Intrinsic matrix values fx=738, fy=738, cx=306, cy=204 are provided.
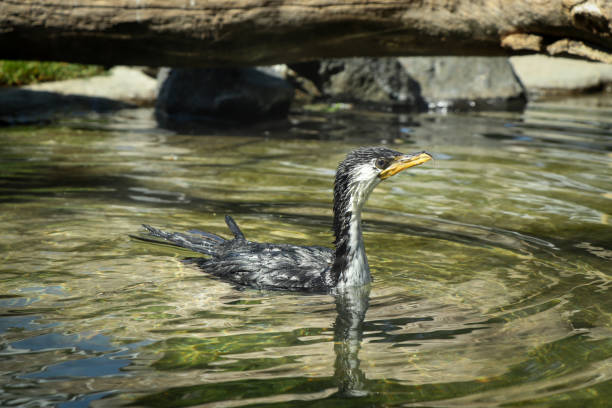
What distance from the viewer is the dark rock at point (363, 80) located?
1689cm

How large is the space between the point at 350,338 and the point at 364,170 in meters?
1.25

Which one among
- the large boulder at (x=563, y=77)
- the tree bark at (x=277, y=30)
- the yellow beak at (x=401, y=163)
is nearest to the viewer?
the yellow beak at (x=401, y=163)

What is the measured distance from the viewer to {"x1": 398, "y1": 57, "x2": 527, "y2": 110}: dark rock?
56.5ft

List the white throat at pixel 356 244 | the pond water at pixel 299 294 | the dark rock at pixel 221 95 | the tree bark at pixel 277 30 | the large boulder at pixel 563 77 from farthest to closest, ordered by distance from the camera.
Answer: the large boulder at pixel 563 77, the dark rock at pixel 221 95, the tree bark at pixel 277 30, the white throat at pixel 356 244, the pond water at pixel 299 294

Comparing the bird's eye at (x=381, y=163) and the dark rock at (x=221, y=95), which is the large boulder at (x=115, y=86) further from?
the bird's eye at (x=381, y=163)

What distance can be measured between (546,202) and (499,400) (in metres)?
4.79

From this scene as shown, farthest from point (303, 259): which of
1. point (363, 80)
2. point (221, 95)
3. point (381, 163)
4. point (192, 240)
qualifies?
point (363, 80)

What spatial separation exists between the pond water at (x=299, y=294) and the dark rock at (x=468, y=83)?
6.98 m

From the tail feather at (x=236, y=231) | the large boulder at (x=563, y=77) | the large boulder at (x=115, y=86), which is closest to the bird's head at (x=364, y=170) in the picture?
the tail feather at (x=236, y=231)

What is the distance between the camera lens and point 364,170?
197 inches

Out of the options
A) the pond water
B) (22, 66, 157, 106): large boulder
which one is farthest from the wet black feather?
(22, 66, 157, 106): large boulder

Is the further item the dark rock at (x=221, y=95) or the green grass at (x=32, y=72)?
the green grass at (x=32, y=72)

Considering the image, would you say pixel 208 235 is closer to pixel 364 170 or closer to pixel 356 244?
pixel 356 244

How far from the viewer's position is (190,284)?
526cm
